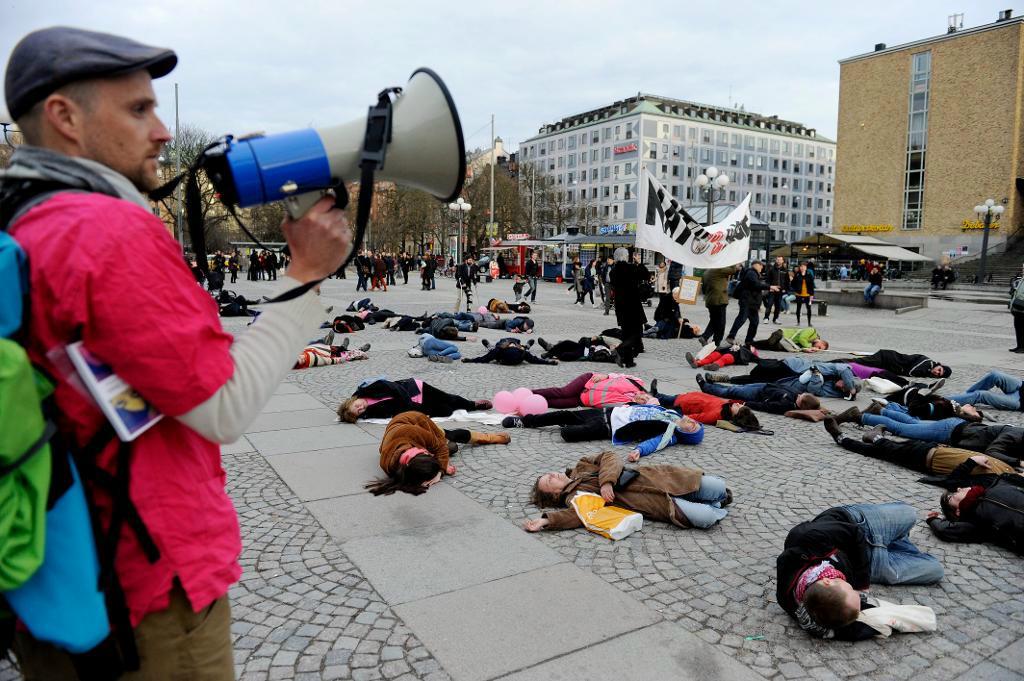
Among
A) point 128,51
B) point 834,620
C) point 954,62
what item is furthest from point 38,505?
point 954,62

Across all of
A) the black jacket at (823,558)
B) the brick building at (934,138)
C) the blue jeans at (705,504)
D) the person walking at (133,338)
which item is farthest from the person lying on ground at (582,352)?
the brick building at (934,138)

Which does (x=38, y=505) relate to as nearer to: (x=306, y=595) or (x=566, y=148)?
(x=306, y=595)

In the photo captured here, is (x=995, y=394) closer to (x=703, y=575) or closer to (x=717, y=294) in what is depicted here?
(x=717, y=294)

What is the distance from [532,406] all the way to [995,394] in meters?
5.48

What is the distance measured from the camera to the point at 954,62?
5409 cm

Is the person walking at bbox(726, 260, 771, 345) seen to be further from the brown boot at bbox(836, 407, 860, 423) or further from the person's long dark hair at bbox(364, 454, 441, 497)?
the person's long dark hair at bbox(364, 454, 441, 497)

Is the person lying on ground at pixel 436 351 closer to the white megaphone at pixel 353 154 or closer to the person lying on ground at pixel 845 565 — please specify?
the person lying on ground at pixel 845 565

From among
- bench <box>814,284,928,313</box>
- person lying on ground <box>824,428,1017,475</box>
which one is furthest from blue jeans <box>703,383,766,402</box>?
bench <box>814,284,928,313</box>

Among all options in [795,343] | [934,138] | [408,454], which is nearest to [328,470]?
[408,454]

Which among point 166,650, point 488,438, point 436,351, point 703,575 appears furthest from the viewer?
point 436,351

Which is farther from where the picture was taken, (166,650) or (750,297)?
(750,297)

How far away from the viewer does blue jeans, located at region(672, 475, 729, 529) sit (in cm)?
443

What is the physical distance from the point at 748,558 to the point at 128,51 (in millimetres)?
3868

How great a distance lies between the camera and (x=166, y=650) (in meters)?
1.33
